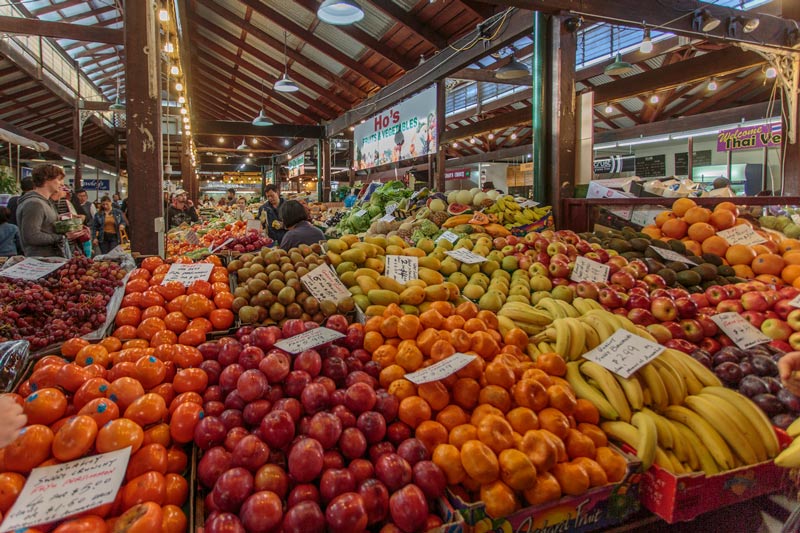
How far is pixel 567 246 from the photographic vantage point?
3.22 m

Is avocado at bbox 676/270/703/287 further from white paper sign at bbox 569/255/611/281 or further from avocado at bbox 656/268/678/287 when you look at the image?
white paper sign at bbox 569/255/611/281

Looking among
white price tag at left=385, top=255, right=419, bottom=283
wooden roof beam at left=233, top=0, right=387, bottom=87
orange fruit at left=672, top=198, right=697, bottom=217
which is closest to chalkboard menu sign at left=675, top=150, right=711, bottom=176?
wooden roof beam at left=233, top=0, right=387, bottom=87

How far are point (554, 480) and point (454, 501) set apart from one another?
331 mm

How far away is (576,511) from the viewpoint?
A: 1458 mm

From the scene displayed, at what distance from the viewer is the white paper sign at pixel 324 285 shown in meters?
2.42

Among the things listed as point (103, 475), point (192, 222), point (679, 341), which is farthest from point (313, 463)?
point (192, 222)

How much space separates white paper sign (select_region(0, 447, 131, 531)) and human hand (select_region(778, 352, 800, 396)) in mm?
2035

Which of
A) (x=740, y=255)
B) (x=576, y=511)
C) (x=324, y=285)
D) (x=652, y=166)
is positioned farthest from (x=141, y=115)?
(x=652, y=166)

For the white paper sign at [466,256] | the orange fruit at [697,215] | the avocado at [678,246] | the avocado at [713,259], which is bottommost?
the avocado at [713,259]

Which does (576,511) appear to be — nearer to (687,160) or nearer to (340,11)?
(340,11)

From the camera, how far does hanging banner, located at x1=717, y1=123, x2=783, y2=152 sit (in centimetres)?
877

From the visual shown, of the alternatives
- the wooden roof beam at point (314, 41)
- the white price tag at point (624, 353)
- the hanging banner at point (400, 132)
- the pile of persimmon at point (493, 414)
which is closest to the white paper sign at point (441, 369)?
the pile of persimmon at point (493, 414)

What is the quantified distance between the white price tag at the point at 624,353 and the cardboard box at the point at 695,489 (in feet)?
1.34

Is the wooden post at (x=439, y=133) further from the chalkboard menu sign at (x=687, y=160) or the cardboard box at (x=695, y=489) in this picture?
the chalkboard menu sign at (x=687, y=160)
